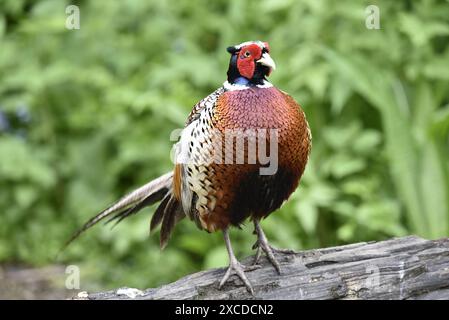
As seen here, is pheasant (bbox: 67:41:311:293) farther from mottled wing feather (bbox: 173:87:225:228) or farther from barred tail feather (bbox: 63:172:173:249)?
barred tail feather (bbox: 63:172:173:249)

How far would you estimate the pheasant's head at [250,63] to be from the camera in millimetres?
2969

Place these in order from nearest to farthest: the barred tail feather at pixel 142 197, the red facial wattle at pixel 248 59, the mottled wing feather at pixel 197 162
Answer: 1. the red facial wattle at pixel 248 59
2. the mottled wing feather at pixel 197 162
3. the barred tail feather at pixel 142 197

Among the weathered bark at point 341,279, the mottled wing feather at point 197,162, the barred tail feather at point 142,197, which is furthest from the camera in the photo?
the barred tail feather at point 142,197

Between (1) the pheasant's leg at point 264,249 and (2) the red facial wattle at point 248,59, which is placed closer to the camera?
(2) the red facial wattle at point 248,59

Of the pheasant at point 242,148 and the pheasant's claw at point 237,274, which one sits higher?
the pheasant at point 242,148

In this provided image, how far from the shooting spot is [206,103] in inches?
126

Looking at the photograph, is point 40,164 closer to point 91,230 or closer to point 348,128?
point 91,230

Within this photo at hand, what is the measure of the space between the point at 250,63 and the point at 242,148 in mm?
331
